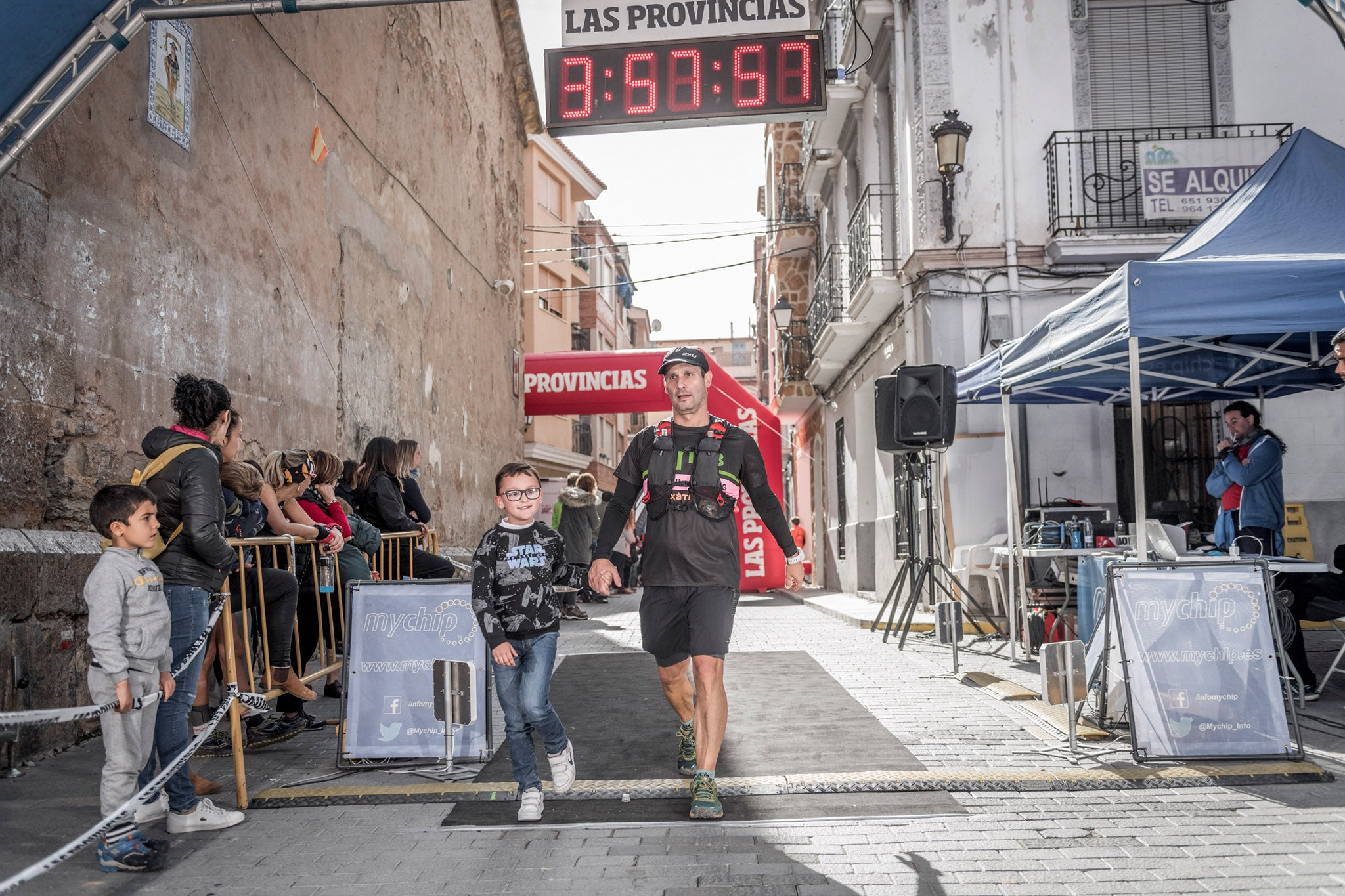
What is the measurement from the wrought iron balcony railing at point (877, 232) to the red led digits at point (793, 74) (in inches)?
215

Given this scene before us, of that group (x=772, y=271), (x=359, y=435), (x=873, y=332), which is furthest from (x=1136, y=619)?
(x=772, y=271)

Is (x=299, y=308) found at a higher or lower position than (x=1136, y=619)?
higher

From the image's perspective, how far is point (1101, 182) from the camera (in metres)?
11.7

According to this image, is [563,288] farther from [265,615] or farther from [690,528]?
[690,528]

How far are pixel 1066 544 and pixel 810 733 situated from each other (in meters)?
3.35

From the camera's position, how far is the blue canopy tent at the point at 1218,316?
18.9ft

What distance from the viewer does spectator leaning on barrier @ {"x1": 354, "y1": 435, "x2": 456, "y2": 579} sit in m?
7.41

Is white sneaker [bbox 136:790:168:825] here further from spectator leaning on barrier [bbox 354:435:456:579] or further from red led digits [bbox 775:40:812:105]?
red led digits [bbox 775:40:812:105]

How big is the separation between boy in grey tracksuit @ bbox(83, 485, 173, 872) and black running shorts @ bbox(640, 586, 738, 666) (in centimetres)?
187

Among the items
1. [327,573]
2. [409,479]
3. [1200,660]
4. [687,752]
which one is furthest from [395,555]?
[1200,660]

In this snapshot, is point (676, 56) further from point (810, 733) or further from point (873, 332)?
point (873, 332)

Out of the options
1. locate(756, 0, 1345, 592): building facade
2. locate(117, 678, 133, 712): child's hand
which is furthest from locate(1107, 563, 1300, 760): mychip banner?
locate(756, 0, 1345, 592): building facade

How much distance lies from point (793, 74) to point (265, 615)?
5693 mm

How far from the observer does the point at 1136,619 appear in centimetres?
A: 510
